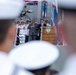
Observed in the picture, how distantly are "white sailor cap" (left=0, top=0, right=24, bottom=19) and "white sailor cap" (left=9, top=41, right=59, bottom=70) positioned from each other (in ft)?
0.50

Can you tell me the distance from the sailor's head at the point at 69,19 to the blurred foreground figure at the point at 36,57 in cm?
9

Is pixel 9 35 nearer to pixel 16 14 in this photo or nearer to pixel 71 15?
pixel 16 14

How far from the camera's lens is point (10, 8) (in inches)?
36.0

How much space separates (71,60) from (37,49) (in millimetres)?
154

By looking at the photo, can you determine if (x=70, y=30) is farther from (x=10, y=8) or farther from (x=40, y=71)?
(x=10, y=8)

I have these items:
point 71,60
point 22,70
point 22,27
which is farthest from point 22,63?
point 22,27

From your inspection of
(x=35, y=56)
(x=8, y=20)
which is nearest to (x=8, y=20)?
(x=8, y=20)

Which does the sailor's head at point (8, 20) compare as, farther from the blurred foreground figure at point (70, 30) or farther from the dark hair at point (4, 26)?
the blurred foreground figure at point (70, 30)

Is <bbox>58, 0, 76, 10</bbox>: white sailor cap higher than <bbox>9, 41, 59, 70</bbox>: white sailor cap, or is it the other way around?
<bbox>58, 0, 76, 10</bbox>: white sailor cap

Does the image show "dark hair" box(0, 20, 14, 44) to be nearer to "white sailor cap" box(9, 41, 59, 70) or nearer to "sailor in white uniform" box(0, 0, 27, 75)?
"sailor in white uniform" box(0, 0, 27, 75)

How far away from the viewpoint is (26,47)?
2.71ft

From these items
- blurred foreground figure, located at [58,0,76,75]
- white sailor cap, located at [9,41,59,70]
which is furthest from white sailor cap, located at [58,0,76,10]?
white sailor cap, located at [9,41,59,70]

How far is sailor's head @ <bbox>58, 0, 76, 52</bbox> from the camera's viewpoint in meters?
0.71

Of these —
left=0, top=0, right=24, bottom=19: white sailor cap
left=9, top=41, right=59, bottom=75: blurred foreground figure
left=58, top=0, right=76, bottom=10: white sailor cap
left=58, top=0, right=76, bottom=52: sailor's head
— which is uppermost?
left=0, top=0, right=24, bottom=19: white sailor cap
